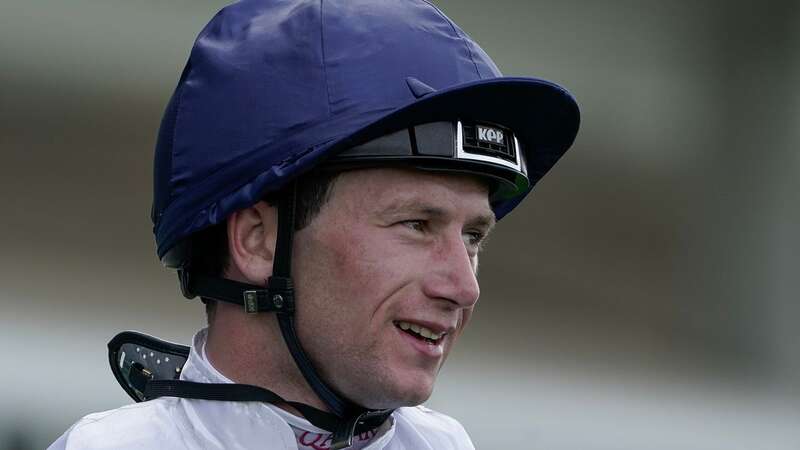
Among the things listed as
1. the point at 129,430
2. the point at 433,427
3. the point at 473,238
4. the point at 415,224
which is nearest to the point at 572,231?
the point at 433,427

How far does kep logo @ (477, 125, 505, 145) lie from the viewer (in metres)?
1.74

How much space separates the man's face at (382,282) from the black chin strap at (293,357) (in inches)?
0.6

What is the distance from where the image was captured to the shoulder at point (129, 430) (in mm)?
1691

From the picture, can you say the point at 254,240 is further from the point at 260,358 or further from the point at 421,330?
the point at 421,330

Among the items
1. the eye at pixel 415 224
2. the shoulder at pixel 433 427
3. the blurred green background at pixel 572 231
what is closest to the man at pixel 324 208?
the eye at pixel 415 224

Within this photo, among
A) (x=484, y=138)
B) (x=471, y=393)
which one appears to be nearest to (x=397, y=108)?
(x=484, y=138)

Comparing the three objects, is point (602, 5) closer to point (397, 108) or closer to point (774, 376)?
point (774, 376)

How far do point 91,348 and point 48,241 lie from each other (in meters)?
0.30

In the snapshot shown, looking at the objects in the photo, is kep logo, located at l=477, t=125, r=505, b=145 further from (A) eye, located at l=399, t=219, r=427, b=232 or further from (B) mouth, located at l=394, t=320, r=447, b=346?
(B) mouth, located at l=394, t=320, r=447, b=346

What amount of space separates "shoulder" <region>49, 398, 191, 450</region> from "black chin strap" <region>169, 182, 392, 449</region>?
0.16 feet

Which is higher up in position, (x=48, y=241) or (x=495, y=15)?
(x=495, y=15)

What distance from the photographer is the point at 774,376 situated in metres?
4.05

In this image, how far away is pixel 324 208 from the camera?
66.7 inches

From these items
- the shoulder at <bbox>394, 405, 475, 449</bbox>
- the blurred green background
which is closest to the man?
the shoulder at <bbox>394, 405, 475, 449</bbox>
